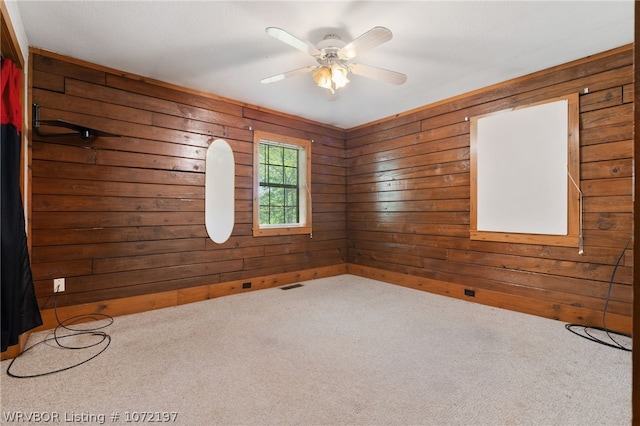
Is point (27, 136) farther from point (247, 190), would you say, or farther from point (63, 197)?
point (247, 190)

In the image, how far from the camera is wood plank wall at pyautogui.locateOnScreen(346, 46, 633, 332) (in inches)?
102

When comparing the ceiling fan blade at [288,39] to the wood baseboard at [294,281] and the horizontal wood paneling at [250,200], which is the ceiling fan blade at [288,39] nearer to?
the horizontal wood paneling at [250,200]

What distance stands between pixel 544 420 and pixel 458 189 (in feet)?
8.55

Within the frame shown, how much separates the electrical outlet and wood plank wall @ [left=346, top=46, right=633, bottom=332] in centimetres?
370

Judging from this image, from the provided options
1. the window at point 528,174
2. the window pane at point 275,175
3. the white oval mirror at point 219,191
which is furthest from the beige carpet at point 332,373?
the window pane at point 275,175

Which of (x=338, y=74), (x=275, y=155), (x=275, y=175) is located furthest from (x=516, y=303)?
(x=275, y=155)

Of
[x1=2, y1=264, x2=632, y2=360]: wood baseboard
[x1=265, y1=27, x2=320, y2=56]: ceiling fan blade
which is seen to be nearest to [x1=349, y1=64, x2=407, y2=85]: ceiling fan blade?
[x1=265, y1=27, x2=320, y2=56]: ceiling fan blade

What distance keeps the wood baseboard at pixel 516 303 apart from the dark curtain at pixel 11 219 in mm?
3892

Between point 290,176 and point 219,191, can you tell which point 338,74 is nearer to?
point 219,191

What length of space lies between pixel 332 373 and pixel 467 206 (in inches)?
103

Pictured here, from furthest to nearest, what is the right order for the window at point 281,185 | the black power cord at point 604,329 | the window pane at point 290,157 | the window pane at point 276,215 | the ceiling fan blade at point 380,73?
the window pane at point 290,157
the window pane at point 276,215
the window at point 281,185
the ceiling fan blade at point 380,73
the black power cord at point 604,329

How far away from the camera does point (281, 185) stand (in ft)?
14.7

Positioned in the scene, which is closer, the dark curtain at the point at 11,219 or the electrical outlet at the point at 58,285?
the dark curtain at the point at 11,219

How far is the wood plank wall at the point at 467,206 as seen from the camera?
258cm
